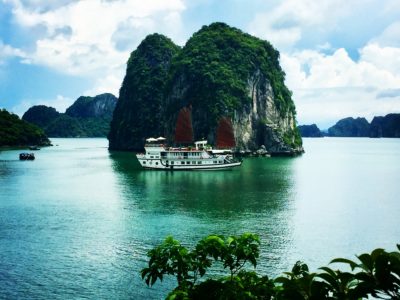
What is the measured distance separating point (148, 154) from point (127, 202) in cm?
3980

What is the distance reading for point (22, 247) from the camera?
29.8 metres

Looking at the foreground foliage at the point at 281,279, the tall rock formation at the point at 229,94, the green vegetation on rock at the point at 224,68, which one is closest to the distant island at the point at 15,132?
the tall rock formation at the point at 229,94

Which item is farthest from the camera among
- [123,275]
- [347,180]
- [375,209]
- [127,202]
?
[347,180]

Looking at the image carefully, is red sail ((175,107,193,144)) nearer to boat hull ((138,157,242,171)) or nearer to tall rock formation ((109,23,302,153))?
boat hull ((138,157,242,171))

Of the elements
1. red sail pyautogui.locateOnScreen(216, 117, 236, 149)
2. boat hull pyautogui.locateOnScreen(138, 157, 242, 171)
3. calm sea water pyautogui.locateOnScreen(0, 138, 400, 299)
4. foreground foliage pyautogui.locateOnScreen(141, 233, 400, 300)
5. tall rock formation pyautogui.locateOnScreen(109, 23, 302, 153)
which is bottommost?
calm sea water pyautogui.locateOnScreen(0, 138, 400, 299)

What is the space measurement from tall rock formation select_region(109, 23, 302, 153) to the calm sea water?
58838mm

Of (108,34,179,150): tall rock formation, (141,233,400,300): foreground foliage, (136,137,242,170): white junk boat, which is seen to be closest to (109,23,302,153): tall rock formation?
(108,34,179,150): tall rock formation

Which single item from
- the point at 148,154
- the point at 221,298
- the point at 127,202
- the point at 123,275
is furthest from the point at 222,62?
the point at 221,298

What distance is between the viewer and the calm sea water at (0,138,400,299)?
24.3 m

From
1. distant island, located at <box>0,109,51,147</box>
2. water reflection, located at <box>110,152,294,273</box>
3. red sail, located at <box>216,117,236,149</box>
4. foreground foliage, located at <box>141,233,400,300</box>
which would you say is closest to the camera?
foreground foliage, located at <box>141,233,400,300</box>

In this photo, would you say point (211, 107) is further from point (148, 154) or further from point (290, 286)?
point (290, 286)

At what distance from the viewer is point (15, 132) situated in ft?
523

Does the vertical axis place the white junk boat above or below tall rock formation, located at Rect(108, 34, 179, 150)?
below

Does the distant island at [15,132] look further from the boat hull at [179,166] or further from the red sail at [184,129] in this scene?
the boat hull at [179,166]
